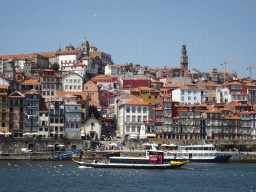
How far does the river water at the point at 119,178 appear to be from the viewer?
198ft

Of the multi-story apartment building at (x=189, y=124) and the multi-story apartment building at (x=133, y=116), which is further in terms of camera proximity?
the multi-story apartment building at (x=189, y=124)

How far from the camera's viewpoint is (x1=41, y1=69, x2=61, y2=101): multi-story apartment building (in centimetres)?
12106

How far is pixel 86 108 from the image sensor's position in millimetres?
111938

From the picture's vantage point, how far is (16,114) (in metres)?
99.4

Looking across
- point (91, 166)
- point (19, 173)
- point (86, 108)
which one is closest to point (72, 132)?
point (86, 108)

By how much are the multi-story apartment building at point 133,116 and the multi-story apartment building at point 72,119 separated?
11032 millimetres

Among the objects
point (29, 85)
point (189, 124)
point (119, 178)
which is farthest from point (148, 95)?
point (119, 178)

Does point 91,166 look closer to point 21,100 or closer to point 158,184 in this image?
point 158,184

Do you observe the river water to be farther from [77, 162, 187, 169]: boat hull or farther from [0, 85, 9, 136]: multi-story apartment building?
[0, 85, 9, 136]: multi-story apartment building

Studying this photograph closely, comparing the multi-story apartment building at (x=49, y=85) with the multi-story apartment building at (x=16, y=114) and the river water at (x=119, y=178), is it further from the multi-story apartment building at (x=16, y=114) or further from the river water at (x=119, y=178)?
the river water at (x=119, y=178)

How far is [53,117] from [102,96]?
149 feet

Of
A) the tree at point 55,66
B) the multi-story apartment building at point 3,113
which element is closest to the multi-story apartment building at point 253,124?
the multi-story apartment building at point 3,113

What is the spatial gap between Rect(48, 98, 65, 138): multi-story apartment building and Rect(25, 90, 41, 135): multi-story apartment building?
9.65 feet

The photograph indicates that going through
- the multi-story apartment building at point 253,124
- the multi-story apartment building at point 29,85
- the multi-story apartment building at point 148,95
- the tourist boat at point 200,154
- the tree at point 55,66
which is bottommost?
the tourist boat at point 200,154
